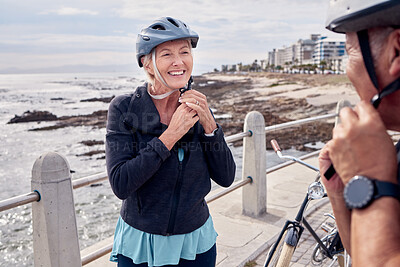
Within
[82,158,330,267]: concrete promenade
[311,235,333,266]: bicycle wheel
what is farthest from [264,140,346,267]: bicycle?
[82,158,330,267]: concrete promenade

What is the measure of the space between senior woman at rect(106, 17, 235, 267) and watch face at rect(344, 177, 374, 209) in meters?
1.06

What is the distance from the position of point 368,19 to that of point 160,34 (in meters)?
1.15

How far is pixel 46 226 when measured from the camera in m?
2.52

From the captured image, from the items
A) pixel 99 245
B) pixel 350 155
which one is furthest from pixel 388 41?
pixel 99 245

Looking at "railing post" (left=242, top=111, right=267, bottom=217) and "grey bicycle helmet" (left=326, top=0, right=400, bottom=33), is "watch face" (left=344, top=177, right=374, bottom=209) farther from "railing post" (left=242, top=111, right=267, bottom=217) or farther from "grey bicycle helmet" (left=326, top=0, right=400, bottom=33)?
"railing post" (left=242, top=111, right=267, bottom=217)

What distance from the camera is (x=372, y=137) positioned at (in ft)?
2.97

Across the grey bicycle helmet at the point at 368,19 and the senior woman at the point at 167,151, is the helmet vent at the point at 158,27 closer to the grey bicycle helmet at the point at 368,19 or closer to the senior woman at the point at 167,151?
the senior woman at the point at 167,151

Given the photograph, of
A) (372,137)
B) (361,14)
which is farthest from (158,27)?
(372,137)

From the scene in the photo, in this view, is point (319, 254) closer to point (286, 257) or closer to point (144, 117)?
point (286, 257)

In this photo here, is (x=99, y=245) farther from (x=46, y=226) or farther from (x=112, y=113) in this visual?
(x=112, y=113)

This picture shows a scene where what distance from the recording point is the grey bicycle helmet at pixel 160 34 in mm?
1893

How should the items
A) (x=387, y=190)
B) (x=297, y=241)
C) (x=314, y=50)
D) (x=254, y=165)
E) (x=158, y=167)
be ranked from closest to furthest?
(x=387, y=190) < (x=158, y=167) < (x=297, y=241) < (x=254, y=165) < (x=314, y=50)

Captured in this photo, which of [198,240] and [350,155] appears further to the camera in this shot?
[198,240]

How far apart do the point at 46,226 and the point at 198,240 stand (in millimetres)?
1116
